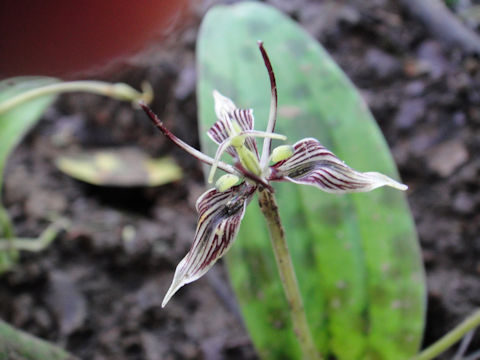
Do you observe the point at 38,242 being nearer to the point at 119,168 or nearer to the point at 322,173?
the point at 119,168

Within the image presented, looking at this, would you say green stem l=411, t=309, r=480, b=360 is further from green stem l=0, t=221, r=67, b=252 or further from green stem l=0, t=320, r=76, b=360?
green stem l=0, t=221, r=67, b=252

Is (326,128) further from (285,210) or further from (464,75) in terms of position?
(464,75)

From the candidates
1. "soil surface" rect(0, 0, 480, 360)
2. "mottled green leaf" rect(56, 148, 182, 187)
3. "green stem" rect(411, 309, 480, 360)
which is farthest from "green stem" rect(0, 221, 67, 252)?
"green stem" rect(411, 309, 480, 360)

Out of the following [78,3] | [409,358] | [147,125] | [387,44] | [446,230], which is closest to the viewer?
[78,3]

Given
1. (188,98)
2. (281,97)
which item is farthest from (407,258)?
(188,98)

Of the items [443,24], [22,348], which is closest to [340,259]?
[22,348]

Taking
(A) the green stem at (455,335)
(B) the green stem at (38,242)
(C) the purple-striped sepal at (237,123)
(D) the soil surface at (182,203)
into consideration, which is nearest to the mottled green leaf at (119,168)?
(D) the soil surface at (182,203)

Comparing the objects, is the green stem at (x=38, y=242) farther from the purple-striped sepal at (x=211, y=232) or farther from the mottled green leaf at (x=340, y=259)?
the purple-striped sepal at (x=211, y=232)
